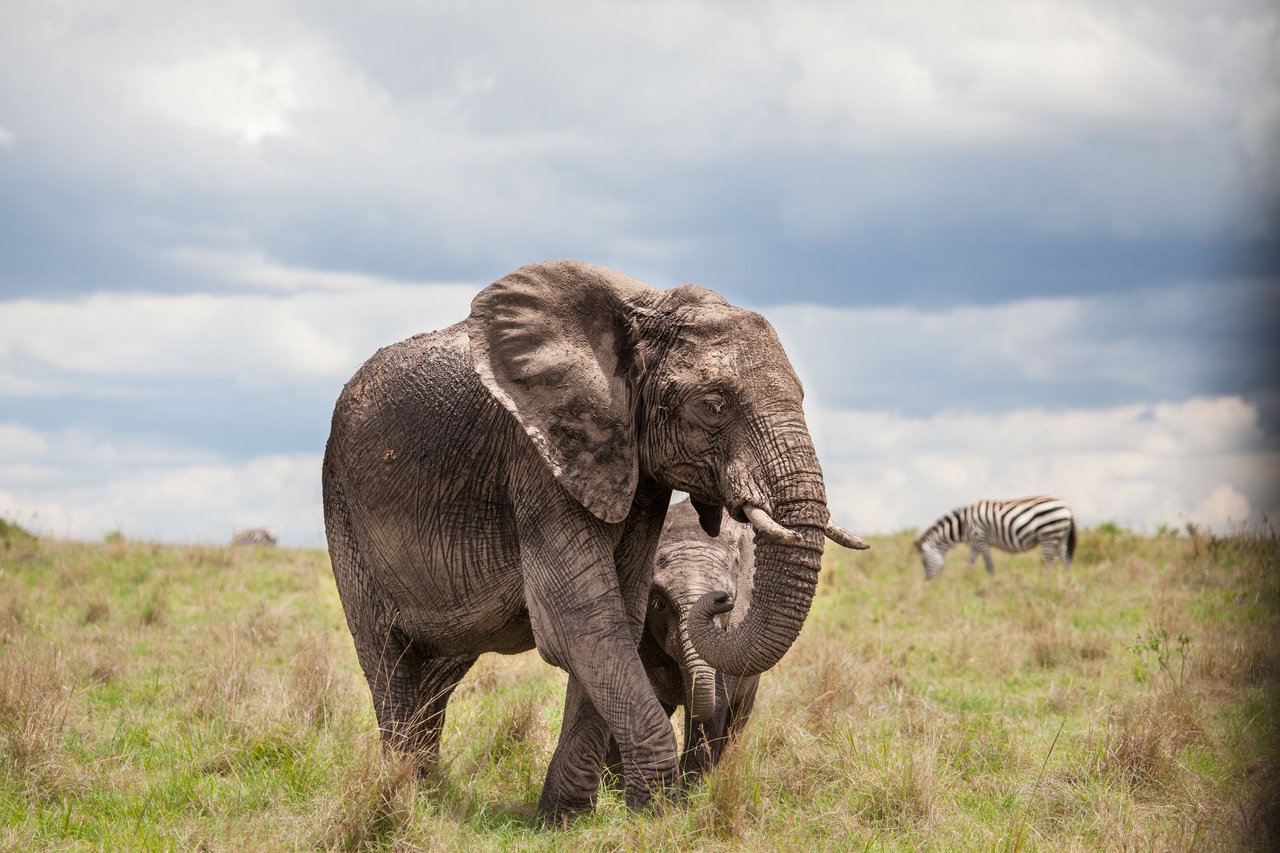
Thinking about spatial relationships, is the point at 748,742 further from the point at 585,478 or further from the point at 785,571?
the point at 585,478

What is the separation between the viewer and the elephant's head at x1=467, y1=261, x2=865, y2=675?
565cm

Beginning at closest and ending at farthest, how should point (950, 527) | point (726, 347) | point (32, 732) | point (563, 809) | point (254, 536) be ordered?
1. point (726, 347)
2. point (563, 809)
3. point (32, 732)
4. point (950, 527)
5. point (254, 536)

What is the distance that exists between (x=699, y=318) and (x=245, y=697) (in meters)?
5.17

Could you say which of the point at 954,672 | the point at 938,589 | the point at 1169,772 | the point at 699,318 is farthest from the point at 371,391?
the point at 938,589

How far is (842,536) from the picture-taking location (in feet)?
19.1

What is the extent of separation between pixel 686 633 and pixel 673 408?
5.40ft

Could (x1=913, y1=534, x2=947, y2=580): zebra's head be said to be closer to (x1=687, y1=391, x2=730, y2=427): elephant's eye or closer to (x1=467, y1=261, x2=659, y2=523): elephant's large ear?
(x1=467, y1=261, x2=659, y2=523): elephant's large ear

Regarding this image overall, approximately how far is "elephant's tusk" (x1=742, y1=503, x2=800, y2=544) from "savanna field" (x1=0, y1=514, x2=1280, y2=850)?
4.09 feet

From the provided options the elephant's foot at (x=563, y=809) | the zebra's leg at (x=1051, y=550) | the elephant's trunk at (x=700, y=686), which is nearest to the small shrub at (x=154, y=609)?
the elephant's foot at (x=563, y=809)

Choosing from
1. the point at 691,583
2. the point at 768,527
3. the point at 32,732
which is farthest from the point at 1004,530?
the point at 768,527

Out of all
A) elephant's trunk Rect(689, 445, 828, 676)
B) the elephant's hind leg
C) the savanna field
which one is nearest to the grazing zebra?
the savanna field

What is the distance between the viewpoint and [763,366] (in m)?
5.76

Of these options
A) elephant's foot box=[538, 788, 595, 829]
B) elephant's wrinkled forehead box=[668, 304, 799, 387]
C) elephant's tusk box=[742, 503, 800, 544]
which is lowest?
elephant's foot box=[538, 788, 595, 829]

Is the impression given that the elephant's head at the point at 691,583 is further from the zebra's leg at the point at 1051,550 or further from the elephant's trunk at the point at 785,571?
the zebra's leg at the point at 1051,550
